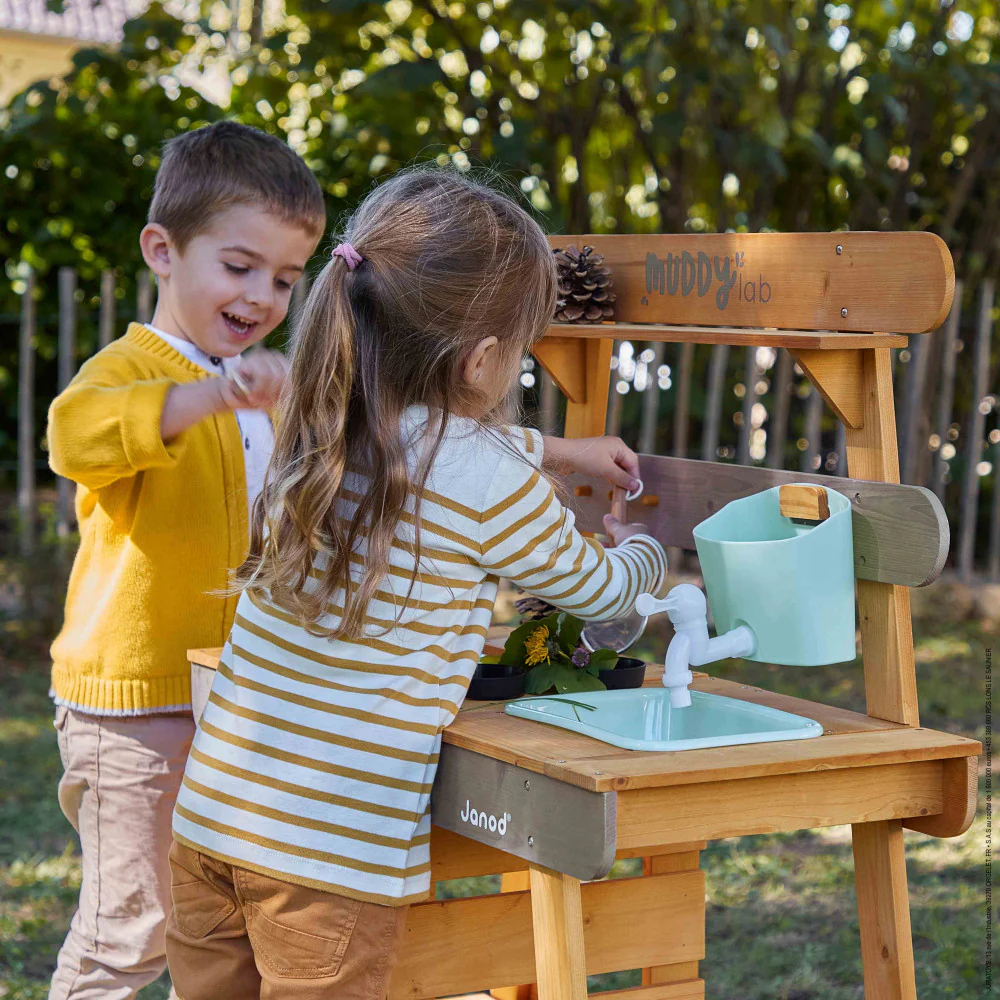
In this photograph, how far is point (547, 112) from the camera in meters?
6.51

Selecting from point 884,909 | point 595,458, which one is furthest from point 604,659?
point 884,909

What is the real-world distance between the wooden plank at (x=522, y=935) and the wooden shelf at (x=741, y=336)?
2.82ft

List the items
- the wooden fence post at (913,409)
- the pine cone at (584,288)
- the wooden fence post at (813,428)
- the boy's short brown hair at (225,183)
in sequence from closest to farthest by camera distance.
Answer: the pine cone at (584,288) < the boy's short brown hair at (225,183) < the wooden fence post at (813,428) < the wooden fence post at (913,409)

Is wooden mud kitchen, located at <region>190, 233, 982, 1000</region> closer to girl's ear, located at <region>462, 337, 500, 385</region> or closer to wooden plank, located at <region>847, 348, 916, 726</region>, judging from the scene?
wooden plank, located at <region>847, 348, 916, 726</region>

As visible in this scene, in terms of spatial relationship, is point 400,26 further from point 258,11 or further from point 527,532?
point 527,532

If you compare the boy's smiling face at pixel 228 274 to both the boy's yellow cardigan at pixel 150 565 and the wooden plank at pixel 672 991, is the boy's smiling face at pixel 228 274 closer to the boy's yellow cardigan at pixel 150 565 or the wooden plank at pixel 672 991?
the boy's yellow cardigan at pixel 150 565

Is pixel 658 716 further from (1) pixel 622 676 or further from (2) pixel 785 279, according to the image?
(2) pixel 785 279

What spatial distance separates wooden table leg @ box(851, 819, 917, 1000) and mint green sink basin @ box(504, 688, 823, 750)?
0.62ft

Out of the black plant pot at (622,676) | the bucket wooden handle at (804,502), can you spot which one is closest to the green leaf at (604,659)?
the black plant pot at (622,676)

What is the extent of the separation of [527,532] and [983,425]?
545cm

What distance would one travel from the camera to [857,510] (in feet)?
6.08

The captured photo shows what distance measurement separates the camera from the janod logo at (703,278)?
2040 millimetres

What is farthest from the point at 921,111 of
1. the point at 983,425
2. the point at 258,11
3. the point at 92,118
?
the point at 92,118

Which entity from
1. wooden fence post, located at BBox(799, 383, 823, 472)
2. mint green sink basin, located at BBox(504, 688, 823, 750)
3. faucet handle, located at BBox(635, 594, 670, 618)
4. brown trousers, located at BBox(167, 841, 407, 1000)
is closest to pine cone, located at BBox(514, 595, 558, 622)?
mint green sink basin, located at BBox(504, 688, 823, 750)
